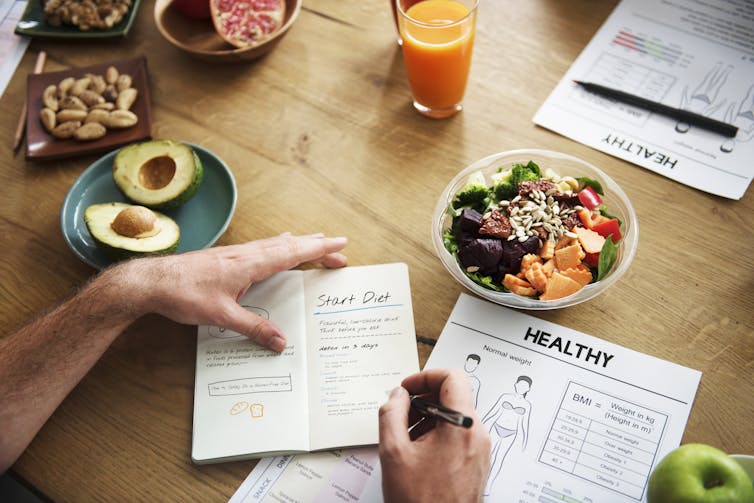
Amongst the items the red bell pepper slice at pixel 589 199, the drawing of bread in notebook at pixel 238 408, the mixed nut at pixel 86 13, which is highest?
the mixed nut at pixel 86 13

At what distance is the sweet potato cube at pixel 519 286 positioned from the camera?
89 cm

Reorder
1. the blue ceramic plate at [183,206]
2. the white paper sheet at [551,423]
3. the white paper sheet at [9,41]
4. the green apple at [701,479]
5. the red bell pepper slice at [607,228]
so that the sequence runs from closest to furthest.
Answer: the green apple at [701,479] → the white paper sheet at [551,423] → the red bell pepper slice at [607,228] → the blue ceramic plate at [183,206] → the white paper sheet at [9,41]

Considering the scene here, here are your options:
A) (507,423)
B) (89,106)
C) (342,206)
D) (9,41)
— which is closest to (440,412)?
(507,423)

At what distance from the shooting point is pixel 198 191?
1135 mm

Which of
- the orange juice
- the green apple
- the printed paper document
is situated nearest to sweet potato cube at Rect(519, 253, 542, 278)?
the printed paper document

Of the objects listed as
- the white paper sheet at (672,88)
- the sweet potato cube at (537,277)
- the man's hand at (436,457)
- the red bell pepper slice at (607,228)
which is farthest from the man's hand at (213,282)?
the white paper sheet at (672,88)

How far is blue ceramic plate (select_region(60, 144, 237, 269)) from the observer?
1.06 metres

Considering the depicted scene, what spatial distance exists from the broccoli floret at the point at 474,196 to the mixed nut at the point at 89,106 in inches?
29.0

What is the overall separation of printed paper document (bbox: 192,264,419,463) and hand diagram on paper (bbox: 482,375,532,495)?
0.14 metres

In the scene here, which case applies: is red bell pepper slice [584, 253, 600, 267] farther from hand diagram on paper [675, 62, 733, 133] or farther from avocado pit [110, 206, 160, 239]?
avocado pit [110, 206, 160, 239]

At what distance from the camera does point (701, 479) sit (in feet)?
2.25

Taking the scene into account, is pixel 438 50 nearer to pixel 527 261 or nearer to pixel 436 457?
pixel 527 261

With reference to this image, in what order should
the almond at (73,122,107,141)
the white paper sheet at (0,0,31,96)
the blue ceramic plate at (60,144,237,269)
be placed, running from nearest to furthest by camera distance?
1. the blue ceramic plate at (60,144,237,269)
2. the almond at (73,122,107,141)
3. the white paper sheet at (0,0,31,96)

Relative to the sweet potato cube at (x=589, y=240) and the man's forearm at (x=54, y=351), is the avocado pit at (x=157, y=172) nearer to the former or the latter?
the man's forearm at (x=54, y=351)
